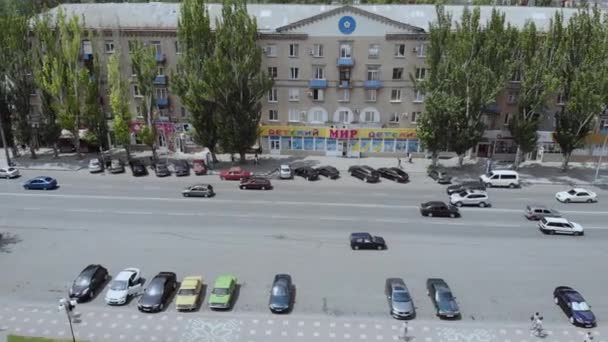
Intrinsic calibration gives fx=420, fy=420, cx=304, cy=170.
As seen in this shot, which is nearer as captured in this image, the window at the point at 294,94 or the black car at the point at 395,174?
the black car at the point at 395,174

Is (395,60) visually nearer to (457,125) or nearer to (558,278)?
(457,125)

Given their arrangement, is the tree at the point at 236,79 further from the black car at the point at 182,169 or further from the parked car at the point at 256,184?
the parked car at the point at 256,184

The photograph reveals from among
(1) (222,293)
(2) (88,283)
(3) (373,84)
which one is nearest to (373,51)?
(3) (373,84)

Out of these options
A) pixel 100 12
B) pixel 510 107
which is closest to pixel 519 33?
pixel 510 107

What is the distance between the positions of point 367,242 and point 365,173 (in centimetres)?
1650

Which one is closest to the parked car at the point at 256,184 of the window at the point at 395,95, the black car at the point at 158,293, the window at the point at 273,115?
the window at the point at 273,115

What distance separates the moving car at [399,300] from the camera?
24.2 metres

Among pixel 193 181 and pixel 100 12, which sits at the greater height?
pixel 100 12

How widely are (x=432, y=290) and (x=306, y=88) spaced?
33315mm

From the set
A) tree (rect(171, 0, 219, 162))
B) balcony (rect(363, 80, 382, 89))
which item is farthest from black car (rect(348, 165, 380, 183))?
tree (rect(171, 0, 219, 162))

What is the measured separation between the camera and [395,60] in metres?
51.0

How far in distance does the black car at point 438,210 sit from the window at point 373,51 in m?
21.8

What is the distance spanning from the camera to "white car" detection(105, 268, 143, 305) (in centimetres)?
2528

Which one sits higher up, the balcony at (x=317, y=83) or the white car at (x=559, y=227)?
the balcony at (x=317, y=83)
